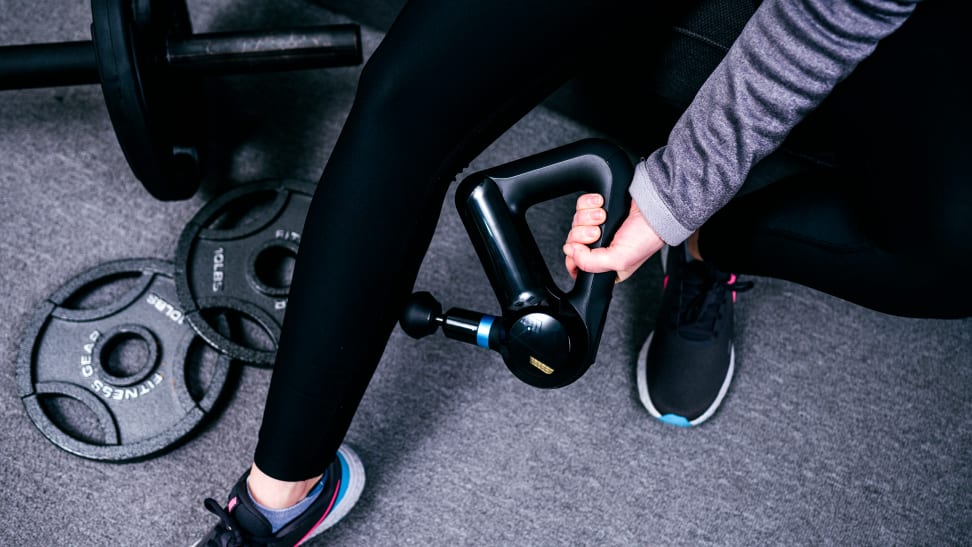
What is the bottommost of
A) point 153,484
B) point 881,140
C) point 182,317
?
point 153,484

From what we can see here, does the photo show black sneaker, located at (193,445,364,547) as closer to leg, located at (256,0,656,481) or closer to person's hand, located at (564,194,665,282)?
leg, located at (256,0,656,481)

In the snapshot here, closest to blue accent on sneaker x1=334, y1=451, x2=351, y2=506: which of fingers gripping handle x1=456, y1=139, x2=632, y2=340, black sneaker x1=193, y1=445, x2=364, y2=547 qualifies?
black sneaker x1=193, y1=445, x2=364, y2=547

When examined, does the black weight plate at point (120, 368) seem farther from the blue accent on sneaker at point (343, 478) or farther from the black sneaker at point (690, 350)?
the black sneaker at point (690, 350)

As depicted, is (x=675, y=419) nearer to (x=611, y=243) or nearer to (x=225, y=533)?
(x=611, y=243)

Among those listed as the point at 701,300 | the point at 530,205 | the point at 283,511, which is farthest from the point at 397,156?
the point at 701,300

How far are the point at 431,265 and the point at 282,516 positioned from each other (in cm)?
43

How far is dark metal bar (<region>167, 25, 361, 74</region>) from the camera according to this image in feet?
2.92

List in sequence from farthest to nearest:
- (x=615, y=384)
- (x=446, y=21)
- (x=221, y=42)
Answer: (x=615, y=384) → (x=221, y=42) → (x=446, y=21)

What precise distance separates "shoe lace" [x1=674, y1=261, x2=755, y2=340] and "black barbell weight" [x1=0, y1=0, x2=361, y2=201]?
0.55 m

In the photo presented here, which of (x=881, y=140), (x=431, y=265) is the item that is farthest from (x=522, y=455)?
(x=881, y=140)

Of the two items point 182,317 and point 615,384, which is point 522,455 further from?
point 182,317

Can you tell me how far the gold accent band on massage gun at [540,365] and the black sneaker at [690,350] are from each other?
1.06 ft

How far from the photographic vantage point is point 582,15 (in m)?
0.61

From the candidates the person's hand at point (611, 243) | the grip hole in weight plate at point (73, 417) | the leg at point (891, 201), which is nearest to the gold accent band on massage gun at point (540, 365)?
the person's hand at point (611, 243)
